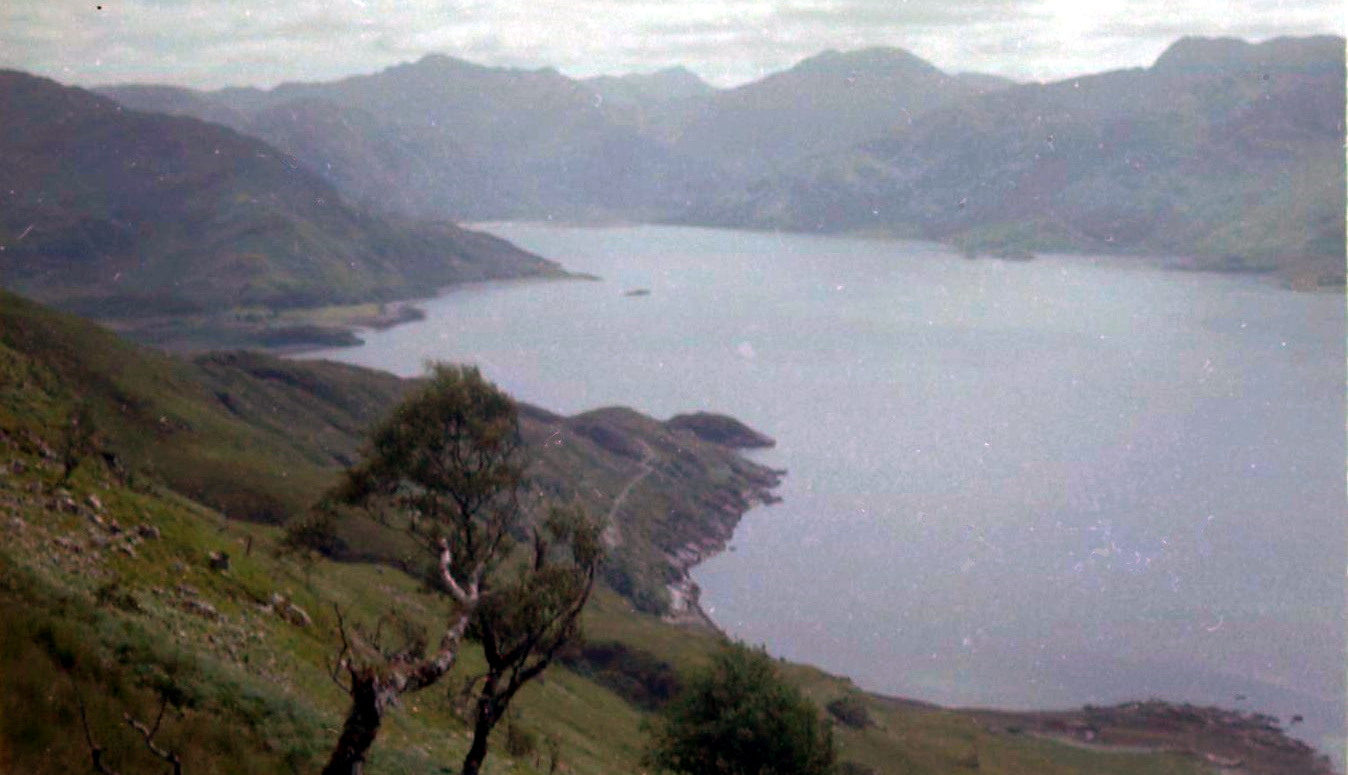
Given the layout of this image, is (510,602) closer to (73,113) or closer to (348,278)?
(73,113)

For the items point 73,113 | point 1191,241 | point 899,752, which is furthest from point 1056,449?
point 1191,241

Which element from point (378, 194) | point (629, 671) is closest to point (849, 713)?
point (629, 671)

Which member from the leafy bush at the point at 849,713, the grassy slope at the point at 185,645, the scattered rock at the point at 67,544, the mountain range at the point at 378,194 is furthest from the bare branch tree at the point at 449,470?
the leafy bush at the point at 849,713

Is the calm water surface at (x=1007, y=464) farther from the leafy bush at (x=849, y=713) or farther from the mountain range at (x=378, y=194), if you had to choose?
the mountain range at (x=378, y=194)

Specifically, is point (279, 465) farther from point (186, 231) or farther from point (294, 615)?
point (186, 231)

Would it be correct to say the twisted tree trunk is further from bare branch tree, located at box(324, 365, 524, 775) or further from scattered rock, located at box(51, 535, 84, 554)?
scattered rock, located at box(51, 535, 84, 554)
